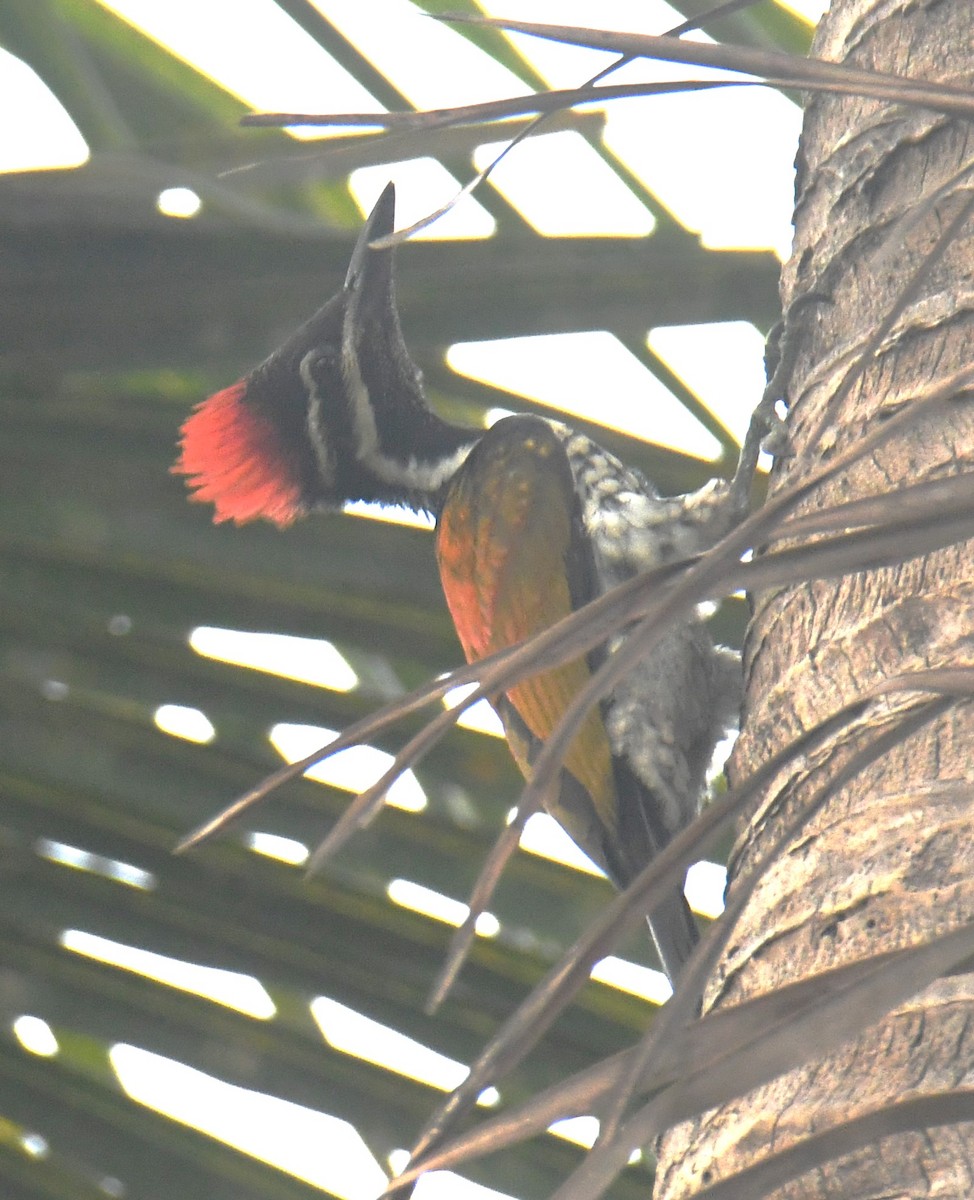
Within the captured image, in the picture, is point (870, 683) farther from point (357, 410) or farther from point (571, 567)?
point (357, 410)

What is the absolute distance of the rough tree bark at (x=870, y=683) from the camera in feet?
2.63

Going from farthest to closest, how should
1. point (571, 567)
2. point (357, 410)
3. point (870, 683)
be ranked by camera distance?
1. point (357, 410)
2. point (571, 567)
3. point (870, 683)

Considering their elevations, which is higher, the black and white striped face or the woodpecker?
the black and white striped face

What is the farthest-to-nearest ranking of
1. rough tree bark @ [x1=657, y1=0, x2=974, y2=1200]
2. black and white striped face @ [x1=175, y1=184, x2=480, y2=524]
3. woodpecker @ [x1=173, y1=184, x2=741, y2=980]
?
black and white striped face @ [x1=175, y1=184, x2=480, y2=524]
woodpecker @ [x1=173, y1=184, x2=741, y2=980]
rough tree bark @ [x1=657, y1=0, x2=974, y2=1200]

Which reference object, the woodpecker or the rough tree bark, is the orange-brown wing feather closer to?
the woodpecker

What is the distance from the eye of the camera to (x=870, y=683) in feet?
3.50

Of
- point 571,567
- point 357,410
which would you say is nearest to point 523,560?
point 571,567

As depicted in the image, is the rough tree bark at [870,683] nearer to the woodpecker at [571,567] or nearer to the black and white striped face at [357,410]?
the woodpecker at [571,567]

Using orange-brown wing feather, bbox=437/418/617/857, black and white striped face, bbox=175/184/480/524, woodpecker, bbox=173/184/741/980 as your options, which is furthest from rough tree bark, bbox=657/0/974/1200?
black and white striped face, bbox=175/184/480/524

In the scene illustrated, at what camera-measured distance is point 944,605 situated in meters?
1.02

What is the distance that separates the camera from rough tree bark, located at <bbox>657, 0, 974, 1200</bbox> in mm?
802

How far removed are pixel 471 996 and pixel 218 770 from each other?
369 millimetres

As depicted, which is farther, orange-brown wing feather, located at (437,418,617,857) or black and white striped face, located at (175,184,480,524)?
black and white striped face, located at (175,184,480,524)

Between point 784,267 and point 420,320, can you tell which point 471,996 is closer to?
point 420,320
